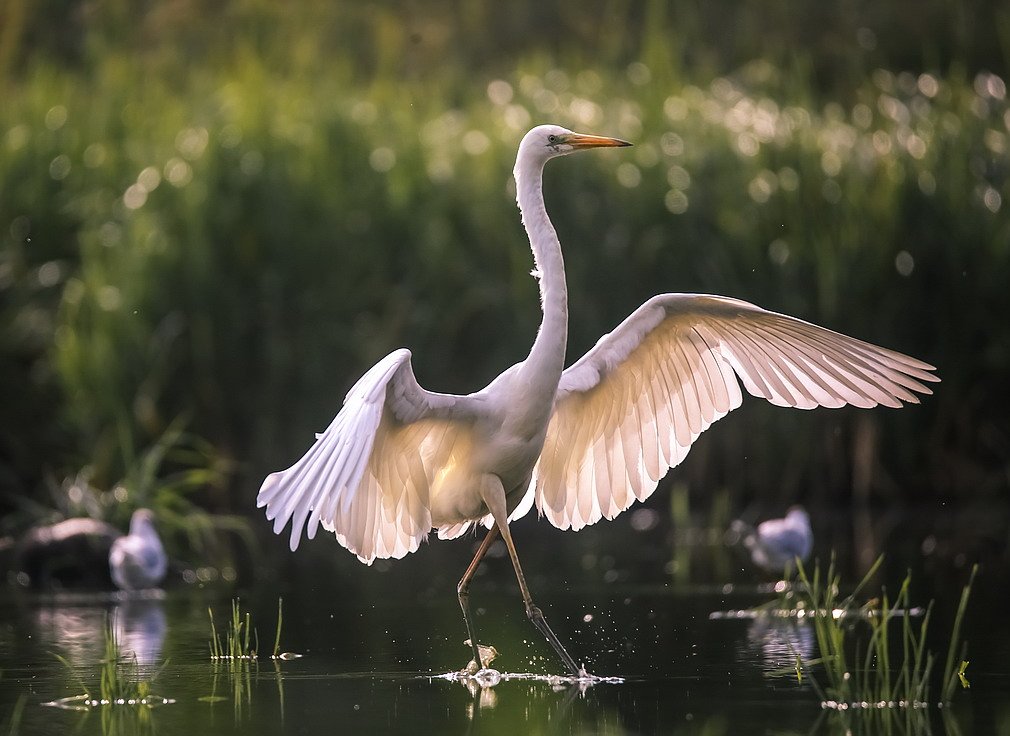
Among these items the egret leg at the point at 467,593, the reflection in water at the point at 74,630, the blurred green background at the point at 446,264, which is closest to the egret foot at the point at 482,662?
the egret leg at the point at 467,593

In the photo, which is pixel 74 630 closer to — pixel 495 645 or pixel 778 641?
pixel 495 645

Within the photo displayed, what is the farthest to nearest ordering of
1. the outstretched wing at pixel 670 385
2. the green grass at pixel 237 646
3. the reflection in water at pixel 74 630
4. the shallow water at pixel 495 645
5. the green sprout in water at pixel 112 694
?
1. the outstretched wing at pixel 670 385
2. the reflection in water at pixel 74 630
3. the green grass at pixel 237 646
4. the green sprout in water at pixel 112 694
5. the shallow water at pixel 495 645

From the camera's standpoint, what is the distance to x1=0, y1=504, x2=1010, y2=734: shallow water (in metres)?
4.36

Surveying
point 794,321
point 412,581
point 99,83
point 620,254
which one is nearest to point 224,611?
point 412,581

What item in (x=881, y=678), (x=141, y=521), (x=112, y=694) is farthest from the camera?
(x=141, y=521)

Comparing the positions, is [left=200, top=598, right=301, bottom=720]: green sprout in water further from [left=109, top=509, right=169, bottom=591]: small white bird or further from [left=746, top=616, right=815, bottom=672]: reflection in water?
[left=109, top=509, right=169, bottom=591]: small white bird

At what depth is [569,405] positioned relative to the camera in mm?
6082

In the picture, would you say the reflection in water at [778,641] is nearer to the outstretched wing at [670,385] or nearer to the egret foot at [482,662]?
the outstretched wing at [670,385]

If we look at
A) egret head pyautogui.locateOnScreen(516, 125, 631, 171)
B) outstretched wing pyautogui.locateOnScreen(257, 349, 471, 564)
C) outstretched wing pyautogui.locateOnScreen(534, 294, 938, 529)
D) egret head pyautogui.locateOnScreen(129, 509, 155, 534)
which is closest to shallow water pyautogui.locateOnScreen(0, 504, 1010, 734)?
egret head pyautogui.locateOnScreen(129, 509, 155, 534)

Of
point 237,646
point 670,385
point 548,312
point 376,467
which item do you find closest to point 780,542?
point 670,385

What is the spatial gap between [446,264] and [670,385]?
14.6ft

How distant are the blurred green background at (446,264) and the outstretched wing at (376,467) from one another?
11.0ft

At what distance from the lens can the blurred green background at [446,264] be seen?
9828 millimetres

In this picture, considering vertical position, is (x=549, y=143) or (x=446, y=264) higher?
(x=446, y=264)
